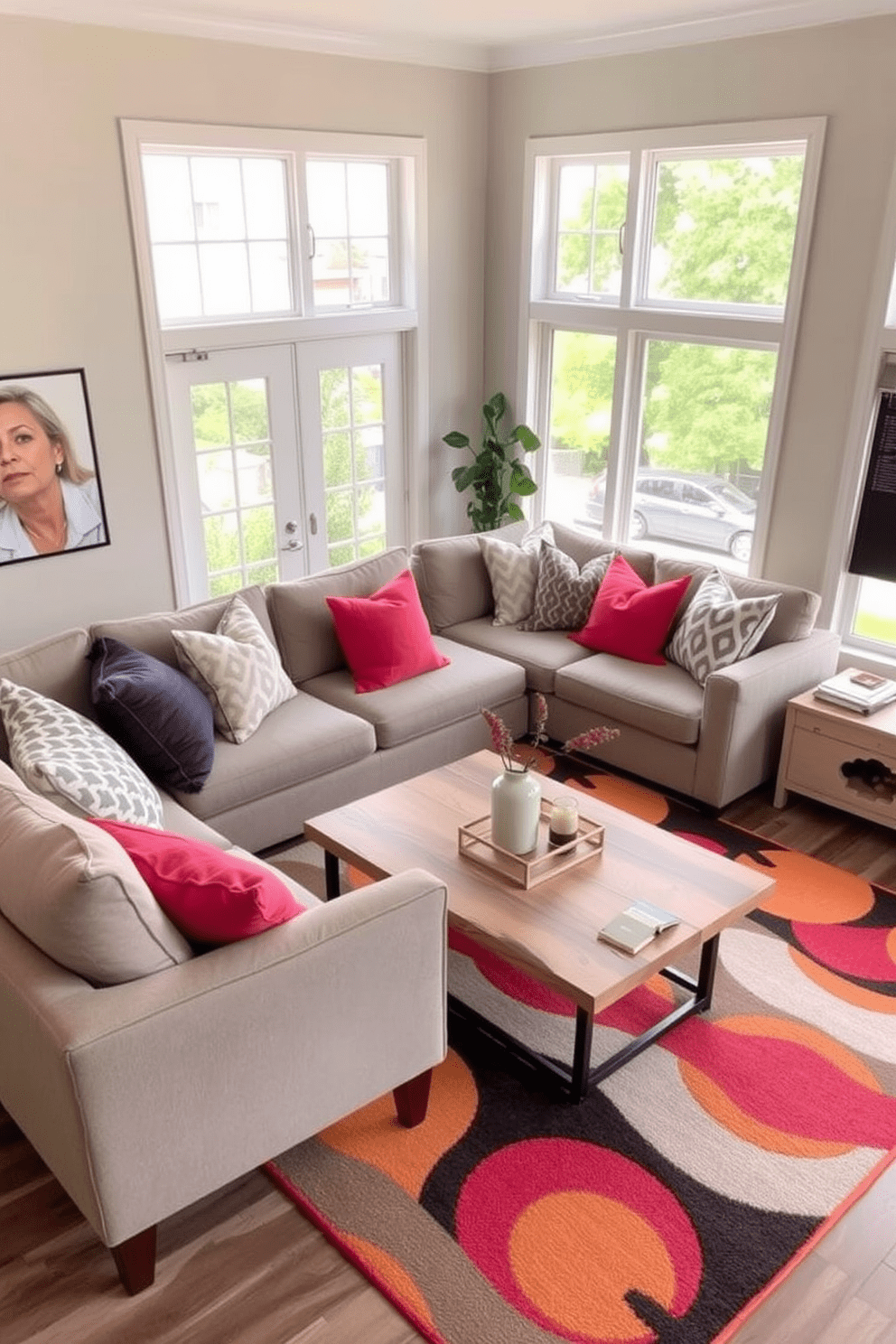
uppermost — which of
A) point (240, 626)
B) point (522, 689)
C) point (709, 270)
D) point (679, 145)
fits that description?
point (679, 145)

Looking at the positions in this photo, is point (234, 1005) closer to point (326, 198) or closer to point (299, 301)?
point (299, 301)

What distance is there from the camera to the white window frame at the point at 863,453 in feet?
13.6

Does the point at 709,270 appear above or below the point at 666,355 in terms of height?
above

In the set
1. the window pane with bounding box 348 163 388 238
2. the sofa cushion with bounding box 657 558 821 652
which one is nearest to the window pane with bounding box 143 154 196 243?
the window pane with bounding box 348 163 388 238

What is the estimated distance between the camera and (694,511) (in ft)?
17.2

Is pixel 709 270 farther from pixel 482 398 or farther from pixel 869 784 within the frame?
pixel 869 784

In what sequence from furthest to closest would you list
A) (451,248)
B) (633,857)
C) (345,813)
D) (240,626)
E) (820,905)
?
(451,248)
(240,626)
(820,905)
(345,813)
(633,857)

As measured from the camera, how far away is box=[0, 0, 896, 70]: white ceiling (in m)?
4.07

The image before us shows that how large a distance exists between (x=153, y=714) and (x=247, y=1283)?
5.49ft

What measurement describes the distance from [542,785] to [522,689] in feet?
3.77

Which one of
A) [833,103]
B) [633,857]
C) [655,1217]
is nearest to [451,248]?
[833,103]

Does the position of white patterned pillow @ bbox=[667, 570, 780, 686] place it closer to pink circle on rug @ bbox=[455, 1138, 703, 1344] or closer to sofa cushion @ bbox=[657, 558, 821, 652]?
sofa cushion @ bbox=[657, 558, 821, 652]

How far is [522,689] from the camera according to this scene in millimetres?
4559

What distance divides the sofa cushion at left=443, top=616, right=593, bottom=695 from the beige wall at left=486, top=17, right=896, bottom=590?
1.05 meters
